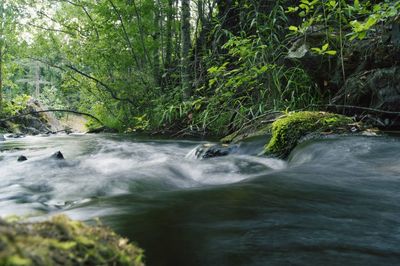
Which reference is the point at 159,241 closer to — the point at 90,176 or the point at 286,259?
the point at 286,259

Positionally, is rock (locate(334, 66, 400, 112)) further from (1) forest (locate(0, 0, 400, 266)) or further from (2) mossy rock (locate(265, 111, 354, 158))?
(2) mossy rock (locate(265, 111, 354, 158))

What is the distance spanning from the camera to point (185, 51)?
31.8 ft

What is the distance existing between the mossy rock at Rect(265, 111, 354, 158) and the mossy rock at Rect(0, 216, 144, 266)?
382 centimetres

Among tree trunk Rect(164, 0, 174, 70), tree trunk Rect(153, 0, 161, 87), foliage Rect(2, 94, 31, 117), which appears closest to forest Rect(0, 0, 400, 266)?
tree trunk Rect(153, 0, 161, 87)

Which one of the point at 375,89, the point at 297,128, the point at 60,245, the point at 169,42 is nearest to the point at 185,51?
the point at 169,42

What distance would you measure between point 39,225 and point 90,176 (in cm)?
316

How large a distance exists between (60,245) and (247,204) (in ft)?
5.53

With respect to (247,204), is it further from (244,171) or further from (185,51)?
(185,51)

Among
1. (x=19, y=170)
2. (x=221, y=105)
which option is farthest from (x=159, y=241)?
(x=221, y=105)

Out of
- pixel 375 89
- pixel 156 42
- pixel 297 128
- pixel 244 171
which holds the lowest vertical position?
pixel 244 171

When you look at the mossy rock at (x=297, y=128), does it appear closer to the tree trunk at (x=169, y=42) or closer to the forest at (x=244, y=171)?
the forest at (x=244, y=171)

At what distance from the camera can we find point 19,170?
14.3ft

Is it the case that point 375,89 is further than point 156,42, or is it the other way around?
point 156,42

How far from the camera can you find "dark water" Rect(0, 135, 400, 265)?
4.96ft
